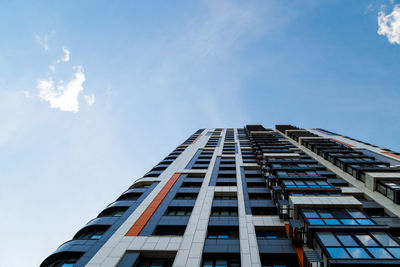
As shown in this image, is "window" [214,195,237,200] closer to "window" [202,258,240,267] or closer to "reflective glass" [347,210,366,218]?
"window" [202,258,240,267]

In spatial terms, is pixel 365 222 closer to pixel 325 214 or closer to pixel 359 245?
pixel 325 214

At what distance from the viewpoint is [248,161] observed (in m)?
36.8

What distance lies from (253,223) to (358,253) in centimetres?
801


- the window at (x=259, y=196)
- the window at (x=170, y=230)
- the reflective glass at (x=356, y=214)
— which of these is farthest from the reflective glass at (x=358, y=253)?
the window at (x=170, y=230)

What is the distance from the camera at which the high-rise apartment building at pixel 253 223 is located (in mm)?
13180

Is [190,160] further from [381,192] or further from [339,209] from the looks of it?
[381,192]

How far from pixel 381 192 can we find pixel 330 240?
14.6 m

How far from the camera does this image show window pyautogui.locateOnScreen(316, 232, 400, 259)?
36.8ft

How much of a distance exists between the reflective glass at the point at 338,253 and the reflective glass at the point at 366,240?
6.83ft

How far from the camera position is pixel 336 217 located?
1532 centimetres

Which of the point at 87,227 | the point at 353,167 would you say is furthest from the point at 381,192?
the point at 87,227

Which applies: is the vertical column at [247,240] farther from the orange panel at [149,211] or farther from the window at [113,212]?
the window at [113,212]

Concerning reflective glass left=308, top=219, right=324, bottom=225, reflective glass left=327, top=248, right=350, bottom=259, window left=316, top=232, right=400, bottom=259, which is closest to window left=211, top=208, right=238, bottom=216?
reflective glass left=308, top=219, right=324, bottom=225

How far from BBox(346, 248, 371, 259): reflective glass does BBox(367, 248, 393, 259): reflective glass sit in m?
0.42
